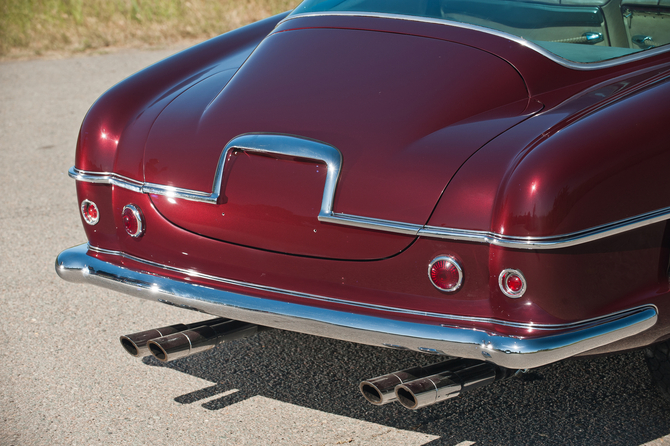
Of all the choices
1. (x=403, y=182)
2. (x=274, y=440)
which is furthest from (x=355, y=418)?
(x=403, y=182)

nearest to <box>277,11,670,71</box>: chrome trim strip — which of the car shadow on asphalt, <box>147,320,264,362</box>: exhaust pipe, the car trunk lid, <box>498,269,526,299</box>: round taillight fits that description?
the car trunk lid

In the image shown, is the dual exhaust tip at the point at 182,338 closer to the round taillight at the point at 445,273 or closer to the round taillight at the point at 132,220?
the round taillight at the point at 132,220

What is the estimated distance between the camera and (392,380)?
7.57 ft

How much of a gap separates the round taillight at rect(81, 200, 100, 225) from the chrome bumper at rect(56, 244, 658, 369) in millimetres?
301

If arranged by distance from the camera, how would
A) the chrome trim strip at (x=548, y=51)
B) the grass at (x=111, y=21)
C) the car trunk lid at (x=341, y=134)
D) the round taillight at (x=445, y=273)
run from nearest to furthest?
1. the round taillight at (x=445, y=273)
2. the car trunk lid at (x=341, y=134)
3. the chrome trim strip at (x=548, y=51)
4. the grass at (x=111, y=21)

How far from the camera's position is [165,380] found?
10.3 ft

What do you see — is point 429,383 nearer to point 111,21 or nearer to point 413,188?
point 413,188

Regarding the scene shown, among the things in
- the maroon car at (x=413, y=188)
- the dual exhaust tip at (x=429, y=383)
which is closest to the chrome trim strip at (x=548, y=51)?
the maroon car at (x=413, y=188)

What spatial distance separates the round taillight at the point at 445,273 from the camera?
7.27 feet

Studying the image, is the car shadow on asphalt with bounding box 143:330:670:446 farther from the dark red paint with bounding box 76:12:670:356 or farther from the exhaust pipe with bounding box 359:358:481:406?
the dark red paint with bounding box 76:12:670:356

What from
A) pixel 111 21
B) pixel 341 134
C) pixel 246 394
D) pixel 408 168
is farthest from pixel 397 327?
pixel 111 21

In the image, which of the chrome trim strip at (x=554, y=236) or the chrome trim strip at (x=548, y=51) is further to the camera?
the chrome trim strip at (x=548, y=51)

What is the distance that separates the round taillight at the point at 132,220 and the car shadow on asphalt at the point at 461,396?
73cm

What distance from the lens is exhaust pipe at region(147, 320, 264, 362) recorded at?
2656 mm
